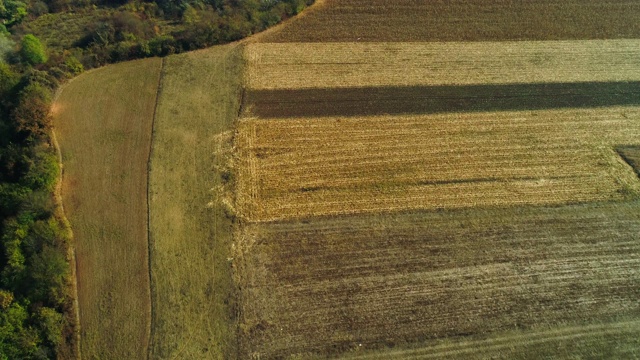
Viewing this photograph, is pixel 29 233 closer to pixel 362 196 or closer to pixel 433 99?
pixel 362 196

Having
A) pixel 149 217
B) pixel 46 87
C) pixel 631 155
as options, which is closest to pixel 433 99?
pixel 631 155

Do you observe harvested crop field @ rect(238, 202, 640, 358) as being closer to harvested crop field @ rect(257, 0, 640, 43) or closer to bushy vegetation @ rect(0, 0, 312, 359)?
bushy vegetation @ rect(0, 0, 312, 359)

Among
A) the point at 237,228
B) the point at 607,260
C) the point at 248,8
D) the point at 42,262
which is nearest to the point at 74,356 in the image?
the point at 42,262

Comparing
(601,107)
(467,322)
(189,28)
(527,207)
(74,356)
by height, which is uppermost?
(189,28)

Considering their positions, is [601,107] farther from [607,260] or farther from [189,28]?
[189,28]

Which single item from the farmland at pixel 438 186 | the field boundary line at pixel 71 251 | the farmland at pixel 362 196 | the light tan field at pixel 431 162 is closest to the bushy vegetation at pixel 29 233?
the field boundary line at pixel 71 251

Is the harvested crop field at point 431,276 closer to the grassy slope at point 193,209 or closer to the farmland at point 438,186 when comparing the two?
the farmland at point 438,186
